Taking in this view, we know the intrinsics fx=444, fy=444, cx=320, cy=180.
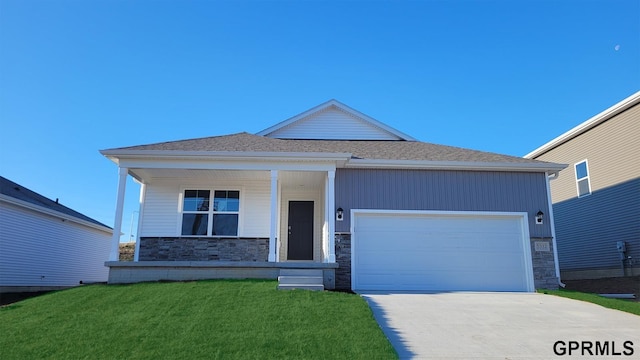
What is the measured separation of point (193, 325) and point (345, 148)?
7.46 metres

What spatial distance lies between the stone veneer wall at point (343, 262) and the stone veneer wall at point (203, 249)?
2.21 meters

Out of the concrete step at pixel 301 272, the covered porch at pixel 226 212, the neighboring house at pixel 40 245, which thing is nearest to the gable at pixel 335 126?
the covered porch at pixel 226 212

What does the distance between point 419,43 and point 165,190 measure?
8.45 metres

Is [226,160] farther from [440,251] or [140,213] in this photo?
[440,251]

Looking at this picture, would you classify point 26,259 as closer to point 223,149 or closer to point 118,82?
point 118,82

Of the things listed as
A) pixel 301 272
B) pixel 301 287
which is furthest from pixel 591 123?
pixel 301 287

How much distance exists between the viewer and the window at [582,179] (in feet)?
50.3

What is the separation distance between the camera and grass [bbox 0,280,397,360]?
534cm

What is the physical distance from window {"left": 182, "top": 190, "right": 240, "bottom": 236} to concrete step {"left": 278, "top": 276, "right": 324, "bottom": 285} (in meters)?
3.35

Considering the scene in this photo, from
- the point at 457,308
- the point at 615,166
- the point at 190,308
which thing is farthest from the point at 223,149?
the point at 615,166

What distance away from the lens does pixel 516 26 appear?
12656 millimetres

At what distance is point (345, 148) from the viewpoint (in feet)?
41.5

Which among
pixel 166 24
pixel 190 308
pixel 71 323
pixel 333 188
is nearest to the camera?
pixel 71 323

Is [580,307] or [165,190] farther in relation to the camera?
[165,190]
